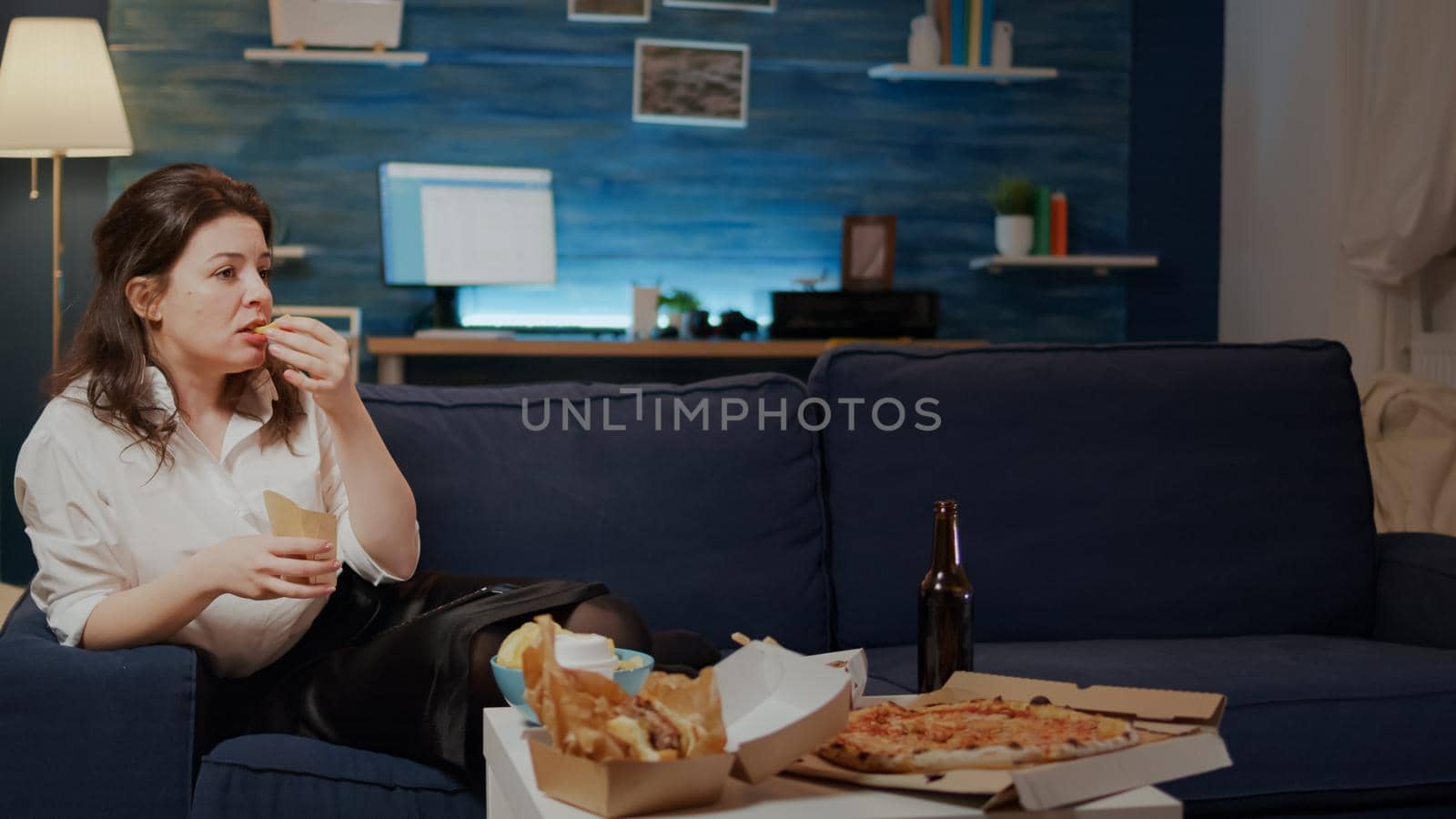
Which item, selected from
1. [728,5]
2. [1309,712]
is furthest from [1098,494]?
[728,5]

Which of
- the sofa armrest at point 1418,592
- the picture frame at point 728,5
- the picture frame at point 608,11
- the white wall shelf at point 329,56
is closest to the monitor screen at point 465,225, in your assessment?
the white wall shelf at point 329,56

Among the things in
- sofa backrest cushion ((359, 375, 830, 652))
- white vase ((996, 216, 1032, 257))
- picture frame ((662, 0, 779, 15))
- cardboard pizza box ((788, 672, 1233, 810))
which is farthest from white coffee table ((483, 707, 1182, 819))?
picture frame ((662, 0, 779, 15))

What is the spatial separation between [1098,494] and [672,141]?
9.79ft

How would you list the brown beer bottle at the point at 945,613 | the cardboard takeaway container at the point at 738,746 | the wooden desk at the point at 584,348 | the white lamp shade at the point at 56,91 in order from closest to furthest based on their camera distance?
the cardboard takeaway container at the point at 738,746, the brown beer bottle at the point at 945,613, the white lamp shade at the point at 56,91, the wooden desk at the point at 584,348

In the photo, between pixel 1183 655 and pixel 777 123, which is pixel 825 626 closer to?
pixel 1183 655

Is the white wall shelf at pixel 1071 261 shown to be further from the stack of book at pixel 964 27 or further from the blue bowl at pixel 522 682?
the blue bowl at pixel 522 682

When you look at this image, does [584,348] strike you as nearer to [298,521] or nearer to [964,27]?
[964,27]

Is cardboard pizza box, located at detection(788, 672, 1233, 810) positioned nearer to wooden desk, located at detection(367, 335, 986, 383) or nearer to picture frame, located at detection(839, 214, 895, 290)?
wooden desk, located at detection(367, 335, 986, 383)

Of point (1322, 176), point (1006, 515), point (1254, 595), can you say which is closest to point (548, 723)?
point (1006, 515)

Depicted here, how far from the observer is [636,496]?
6.99 feet

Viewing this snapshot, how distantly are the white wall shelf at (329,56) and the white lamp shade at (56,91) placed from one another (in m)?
0.72

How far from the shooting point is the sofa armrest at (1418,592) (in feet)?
7.07

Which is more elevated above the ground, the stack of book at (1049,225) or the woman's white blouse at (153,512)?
the stack of book at (1049,225)

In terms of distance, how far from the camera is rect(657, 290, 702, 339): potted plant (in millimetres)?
4691
